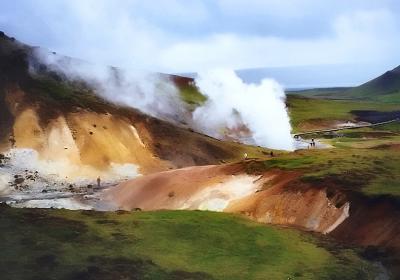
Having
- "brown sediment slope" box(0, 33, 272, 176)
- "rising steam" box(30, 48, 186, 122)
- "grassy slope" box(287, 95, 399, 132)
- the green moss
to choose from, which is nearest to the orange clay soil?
"brown sediment slope" box(0, 33, 272, 176)

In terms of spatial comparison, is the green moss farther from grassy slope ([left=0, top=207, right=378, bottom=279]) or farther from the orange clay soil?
grassy slope ([left=0, top=207, right=378, bottom=279])

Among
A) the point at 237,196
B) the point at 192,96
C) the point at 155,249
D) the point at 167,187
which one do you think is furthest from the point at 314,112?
the point at 155,249

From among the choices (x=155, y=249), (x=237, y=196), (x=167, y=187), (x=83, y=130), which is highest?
(x=83, y=130)

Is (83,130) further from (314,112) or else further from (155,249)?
(314,112)

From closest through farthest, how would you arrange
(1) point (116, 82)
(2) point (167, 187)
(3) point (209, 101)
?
(2) point (167, 187), (1) point (116, 82), (3) point (209, 101)

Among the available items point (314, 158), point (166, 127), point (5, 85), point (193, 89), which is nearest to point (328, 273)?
point (314, 158)

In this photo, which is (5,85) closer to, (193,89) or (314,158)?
(314,158)

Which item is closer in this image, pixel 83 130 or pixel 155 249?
pixel 155 249
